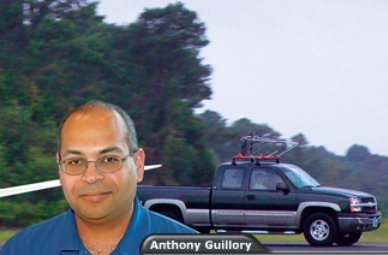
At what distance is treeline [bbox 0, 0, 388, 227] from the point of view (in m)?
21.5

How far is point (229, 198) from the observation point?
632 inches

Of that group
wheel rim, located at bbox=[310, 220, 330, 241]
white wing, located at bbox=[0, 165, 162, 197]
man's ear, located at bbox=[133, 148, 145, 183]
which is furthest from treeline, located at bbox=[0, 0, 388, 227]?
man's ear, located at bbox=[133, 148, 145, 183]

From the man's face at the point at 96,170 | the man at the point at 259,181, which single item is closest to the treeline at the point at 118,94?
the man at the point at 259,181

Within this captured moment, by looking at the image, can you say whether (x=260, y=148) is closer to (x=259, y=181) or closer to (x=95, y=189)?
(x=259, y=181)

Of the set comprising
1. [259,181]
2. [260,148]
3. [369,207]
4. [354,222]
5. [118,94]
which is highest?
[118,94]

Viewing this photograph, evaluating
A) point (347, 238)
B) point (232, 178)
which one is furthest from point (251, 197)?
point (347, 238)

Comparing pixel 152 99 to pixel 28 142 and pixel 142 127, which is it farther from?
pixel 28 142

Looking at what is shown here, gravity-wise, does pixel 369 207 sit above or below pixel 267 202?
below

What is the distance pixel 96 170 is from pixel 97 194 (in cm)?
5

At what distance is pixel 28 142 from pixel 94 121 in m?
20.9

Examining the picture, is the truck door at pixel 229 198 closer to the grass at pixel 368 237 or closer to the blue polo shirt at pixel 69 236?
the grass at pixel 368 237

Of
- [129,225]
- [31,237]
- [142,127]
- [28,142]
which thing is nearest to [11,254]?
[31,237]

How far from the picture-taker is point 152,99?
25.7m

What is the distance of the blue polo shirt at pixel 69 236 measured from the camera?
2.02m
